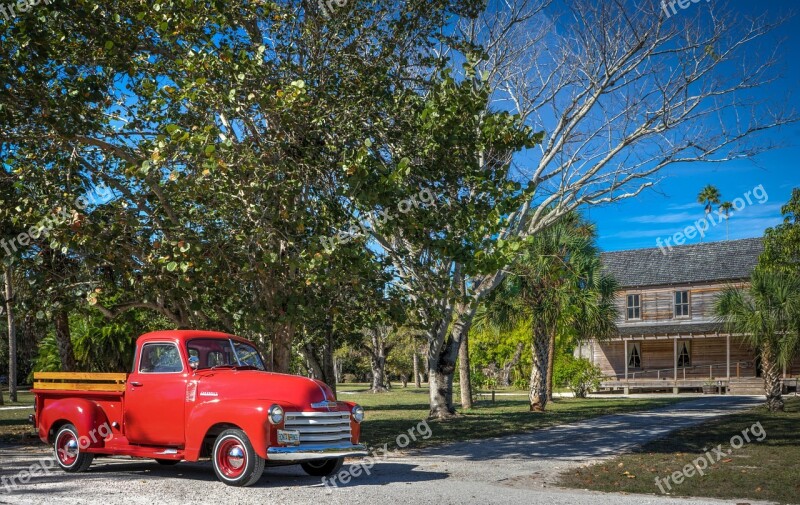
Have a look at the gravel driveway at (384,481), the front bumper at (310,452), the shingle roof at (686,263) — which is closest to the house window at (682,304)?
the shingle roof at (686,263)

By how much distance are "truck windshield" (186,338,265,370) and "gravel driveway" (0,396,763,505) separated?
1.54 m

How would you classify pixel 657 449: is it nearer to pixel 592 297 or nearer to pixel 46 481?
pixel 46 481

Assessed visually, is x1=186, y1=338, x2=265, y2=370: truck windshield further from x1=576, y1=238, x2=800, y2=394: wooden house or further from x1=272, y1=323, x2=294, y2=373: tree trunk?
x1=576, y1=238, x2=800, y2=394: wooden house

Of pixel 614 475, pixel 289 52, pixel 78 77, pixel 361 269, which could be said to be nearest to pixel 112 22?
pixel 78 77

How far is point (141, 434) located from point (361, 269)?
13.0 feet

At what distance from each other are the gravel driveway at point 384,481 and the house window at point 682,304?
33.1m

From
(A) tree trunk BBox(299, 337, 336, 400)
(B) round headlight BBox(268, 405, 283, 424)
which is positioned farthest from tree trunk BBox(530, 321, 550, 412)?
(B) round headlight BBox(268, 405, 283, 424)

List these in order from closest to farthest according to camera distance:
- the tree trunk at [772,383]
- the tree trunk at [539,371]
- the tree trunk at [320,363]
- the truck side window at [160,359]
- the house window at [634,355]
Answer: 1. the truck side window at [160,359]
2. the tree trunk at [320,363]
3. the tree trunk at [772,383]
4. the tree trunk at [539,371]
5. the house window at [634,355]

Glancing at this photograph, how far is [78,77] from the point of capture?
14398 mm

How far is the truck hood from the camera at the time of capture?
10234 millimetres

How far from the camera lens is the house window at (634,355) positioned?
161 feet

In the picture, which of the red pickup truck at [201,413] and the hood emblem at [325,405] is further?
the hood emblem at [325,405]

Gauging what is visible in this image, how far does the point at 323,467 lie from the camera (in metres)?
11.3

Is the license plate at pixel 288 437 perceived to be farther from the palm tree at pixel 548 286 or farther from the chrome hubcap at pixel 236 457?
the palm tree at pixel 548 286
